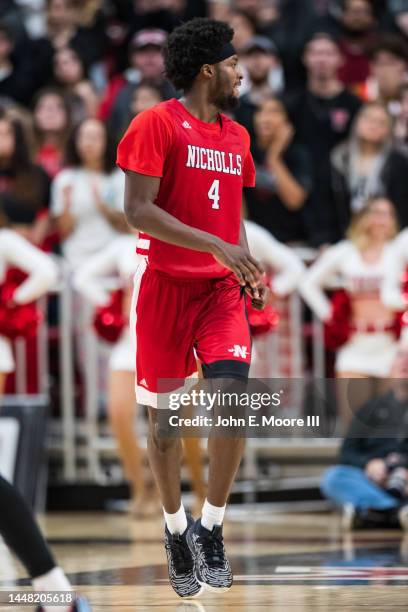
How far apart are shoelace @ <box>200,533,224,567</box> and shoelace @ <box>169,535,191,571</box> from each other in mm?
102

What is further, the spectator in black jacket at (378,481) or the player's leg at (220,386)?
the spectator in black jacket at (378,481)

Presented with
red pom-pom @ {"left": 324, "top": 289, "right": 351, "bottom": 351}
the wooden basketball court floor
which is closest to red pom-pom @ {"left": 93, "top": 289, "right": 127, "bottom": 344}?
the wooden basketball court floor

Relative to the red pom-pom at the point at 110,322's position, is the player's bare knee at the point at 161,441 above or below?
above

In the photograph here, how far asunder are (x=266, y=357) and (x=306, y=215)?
3.68ft

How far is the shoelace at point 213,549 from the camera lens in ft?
19.0

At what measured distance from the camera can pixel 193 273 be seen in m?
5.79

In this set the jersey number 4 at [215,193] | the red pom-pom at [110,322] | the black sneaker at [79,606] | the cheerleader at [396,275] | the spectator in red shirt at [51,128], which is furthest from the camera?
the spectator in red shirt at [51,128]

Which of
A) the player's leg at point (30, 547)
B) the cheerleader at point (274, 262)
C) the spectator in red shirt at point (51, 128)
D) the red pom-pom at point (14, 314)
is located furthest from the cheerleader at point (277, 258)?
the player's leg at point (30, 547)

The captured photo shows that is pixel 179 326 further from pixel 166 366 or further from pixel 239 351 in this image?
pixel 239 351

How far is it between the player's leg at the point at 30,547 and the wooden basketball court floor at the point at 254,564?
75 centimetres

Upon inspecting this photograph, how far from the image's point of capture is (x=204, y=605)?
582 cm

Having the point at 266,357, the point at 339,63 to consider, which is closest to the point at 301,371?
the point at 266,357

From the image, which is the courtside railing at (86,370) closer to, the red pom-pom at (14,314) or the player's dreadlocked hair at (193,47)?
the red pom-pom at (14,314)

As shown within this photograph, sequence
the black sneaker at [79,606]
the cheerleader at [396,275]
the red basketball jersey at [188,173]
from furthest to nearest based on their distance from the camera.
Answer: the cheerleader at [396,275] → the red basketball jersey at [188,173] → the black sneaker at [79,606]
